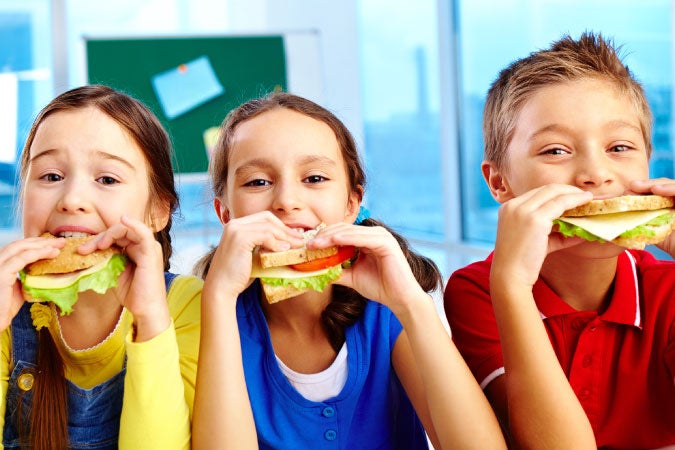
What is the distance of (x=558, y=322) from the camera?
1749 mm

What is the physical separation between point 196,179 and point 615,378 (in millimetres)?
4552

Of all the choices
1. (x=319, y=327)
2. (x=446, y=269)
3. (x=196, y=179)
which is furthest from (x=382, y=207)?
(x=319, y=327)

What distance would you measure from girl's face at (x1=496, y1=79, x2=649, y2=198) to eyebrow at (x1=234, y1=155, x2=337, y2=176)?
47cm

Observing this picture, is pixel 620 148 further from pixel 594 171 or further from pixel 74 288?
pixel 74 288

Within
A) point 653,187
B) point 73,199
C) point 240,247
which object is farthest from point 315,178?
point 653,187

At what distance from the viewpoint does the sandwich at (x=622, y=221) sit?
1.57 meters

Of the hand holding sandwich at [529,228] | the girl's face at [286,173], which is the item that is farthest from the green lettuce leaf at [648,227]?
the girl's face at [286,173]

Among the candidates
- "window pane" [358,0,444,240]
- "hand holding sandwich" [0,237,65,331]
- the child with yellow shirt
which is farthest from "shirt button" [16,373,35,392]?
"window pane" [358,0,444,240]

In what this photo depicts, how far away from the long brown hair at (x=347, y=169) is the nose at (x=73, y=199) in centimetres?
44

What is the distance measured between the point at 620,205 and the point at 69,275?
1181 mm

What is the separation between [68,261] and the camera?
1.54 m

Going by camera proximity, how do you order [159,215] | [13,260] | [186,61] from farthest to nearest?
[186,61] < [159,215] < [13,260]

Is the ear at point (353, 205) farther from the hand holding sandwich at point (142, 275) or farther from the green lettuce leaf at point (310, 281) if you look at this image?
the hand holding sandwich at point (142, 275)

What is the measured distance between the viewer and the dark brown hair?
1.80 meters
